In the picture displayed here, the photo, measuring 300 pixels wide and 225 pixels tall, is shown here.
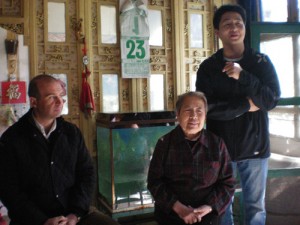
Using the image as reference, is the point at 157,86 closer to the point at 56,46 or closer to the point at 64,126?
the point at 56,46

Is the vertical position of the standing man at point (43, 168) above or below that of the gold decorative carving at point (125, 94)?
below

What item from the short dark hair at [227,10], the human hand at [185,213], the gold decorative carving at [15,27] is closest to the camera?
the human hand at [185,213]

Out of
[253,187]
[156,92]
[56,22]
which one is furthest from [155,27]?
[253,187]

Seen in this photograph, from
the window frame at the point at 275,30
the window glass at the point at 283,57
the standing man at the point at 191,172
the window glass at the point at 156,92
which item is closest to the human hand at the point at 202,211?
the standing man at the point at 191,172

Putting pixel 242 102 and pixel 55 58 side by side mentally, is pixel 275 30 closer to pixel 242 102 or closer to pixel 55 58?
pixel 242 102

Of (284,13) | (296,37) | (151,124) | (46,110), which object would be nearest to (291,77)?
(296,37)

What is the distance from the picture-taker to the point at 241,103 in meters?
1.65

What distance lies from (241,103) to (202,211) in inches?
22.8

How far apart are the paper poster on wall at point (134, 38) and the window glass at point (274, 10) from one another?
4.29 ft

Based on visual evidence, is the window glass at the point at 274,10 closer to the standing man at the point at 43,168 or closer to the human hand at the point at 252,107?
the human hand at the point at 252,107

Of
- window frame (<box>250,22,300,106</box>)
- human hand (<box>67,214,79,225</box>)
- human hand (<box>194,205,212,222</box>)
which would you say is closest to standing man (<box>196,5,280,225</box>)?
human hand (<box>194,205,212,222</box>)

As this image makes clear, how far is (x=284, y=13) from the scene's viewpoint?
10.7 feet

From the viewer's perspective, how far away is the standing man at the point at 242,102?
1.67 metres

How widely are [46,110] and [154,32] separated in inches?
81.5
